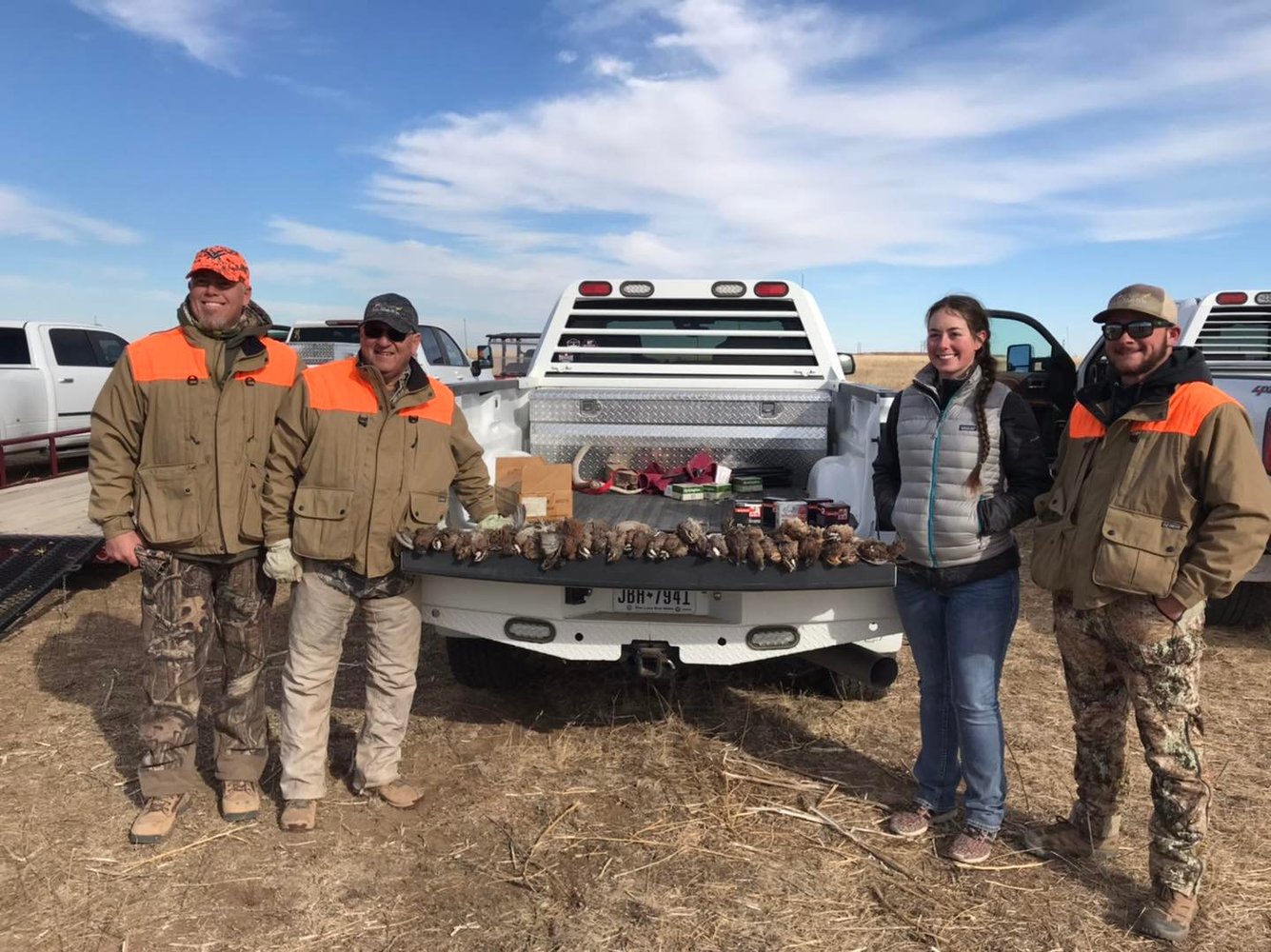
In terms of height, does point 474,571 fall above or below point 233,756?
above

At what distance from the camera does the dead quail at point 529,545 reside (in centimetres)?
338

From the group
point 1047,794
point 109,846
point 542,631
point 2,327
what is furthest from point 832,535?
point 2,327

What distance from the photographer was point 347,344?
43.7ft

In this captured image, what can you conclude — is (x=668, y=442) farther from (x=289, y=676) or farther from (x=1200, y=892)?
(x=1200, y=892)

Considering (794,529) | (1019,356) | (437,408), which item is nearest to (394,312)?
(437,408)

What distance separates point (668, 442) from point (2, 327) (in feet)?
32.0

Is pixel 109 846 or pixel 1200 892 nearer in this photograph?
pixel 1200 892

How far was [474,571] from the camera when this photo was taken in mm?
3363

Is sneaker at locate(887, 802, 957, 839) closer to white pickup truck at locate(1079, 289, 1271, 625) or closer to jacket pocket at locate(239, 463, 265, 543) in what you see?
jacket pocket at locate(239, 463, 265, 543)

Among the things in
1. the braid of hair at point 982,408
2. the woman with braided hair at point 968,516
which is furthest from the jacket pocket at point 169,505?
the braid of hair at point 982,408

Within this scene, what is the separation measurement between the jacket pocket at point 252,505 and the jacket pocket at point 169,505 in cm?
15

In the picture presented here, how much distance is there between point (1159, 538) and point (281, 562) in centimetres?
283

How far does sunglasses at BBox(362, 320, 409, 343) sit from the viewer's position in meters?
3.24

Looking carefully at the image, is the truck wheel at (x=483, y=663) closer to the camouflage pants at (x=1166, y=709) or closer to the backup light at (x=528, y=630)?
the backup light at (x=528, y=630)
